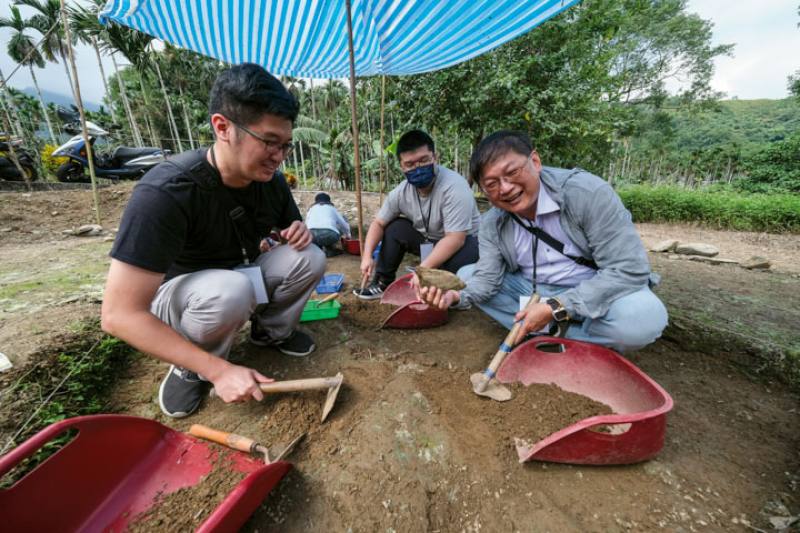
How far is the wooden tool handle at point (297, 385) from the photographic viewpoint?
4.14 feet

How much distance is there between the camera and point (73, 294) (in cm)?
235

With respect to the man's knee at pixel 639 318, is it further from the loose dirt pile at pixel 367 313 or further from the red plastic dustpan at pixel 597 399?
the loose dirt pile at pixel 367 313

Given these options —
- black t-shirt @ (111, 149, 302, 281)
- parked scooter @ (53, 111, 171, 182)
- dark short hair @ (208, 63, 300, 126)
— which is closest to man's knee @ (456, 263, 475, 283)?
black t-shirt @ (111, 149, 302, 281)

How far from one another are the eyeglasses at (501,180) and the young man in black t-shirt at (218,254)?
956 millimetres

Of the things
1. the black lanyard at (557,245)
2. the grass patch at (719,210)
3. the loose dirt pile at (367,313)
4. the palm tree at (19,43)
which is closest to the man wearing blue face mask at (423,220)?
the loose dirt pile at (367,313)

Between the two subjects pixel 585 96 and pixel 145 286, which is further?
pixel 585 96

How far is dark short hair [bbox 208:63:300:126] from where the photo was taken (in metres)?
1.29

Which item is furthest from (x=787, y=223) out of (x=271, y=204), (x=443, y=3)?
(x=271, y=204)

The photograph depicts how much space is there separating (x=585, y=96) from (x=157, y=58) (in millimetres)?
19254

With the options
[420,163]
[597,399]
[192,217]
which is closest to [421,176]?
[420,163]

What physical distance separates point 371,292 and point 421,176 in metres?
1.06

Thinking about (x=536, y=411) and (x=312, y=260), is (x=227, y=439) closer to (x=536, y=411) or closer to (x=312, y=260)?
(x=312, y=260)

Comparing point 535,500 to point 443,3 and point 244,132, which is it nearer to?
point 244,132

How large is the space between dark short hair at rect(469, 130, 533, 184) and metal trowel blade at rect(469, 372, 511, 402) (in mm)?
1006
